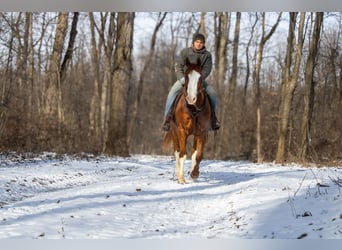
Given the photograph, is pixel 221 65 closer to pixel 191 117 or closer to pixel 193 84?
pixel 191 117

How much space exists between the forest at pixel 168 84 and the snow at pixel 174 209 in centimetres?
410

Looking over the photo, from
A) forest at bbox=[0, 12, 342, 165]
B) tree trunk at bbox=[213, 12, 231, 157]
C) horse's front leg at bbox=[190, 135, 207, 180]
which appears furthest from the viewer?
tree trunk at bbox=[213, 12, 231, 157]

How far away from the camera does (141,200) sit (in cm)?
772

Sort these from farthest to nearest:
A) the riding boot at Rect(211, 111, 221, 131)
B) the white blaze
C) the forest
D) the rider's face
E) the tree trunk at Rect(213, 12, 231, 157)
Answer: the tree trunk at Rect(213, 12, 231, 157) → the forest → the riding boot at Rect(211, 111, 221, 131) → the rider's face → the white blaze

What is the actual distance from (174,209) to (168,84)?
3561cm

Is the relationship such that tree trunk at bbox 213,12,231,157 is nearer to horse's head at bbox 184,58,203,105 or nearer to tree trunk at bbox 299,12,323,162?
tree trunk at bbox 299,12,323,162

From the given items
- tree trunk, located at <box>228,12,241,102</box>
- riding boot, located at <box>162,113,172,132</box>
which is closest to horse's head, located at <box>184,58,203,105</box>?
riding boot, located at <box>162,113,172,132</box>

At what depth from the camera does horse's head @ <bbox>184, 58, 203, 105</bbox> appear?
29.4 feet

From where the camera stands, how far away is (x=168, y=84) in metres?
42.4

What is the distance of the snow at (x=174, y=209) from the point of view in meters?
5.38

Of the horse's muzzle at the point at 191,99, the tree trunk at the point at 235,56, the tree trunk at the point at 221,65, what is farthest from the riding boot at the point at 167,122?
the tree trunk at the point at 235,56

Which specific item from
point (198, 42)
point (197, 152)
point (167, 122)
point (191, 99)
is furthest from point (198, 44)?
point (197, 152)

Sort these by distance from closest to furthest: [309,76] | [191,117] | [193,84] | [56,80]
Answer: [193,84] → [191,117] → [309,76] → [56,80]

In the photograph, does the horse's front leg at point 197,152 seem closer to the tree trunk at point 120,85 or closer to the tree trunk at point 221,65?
the tree trunk at point 120,85
